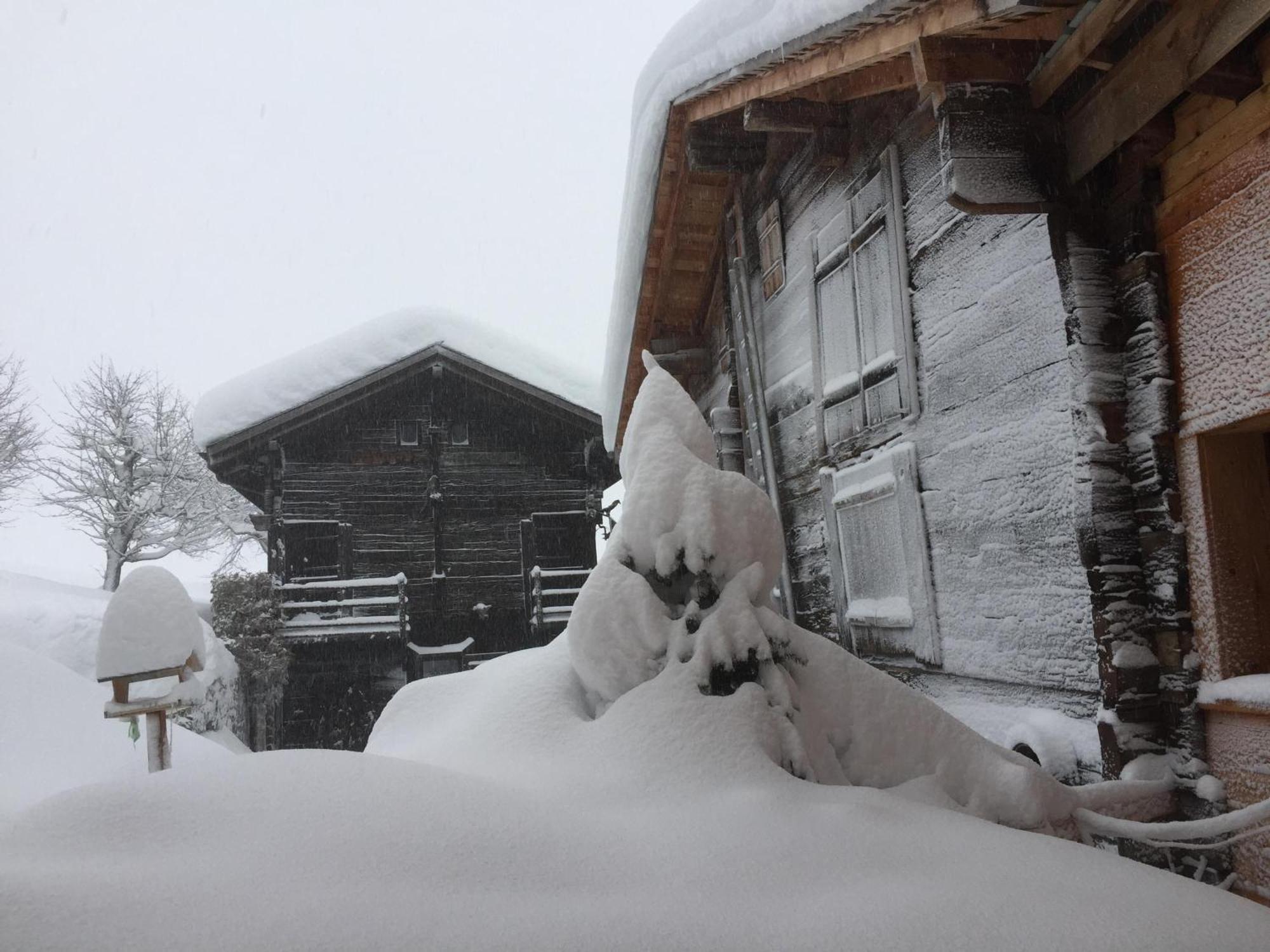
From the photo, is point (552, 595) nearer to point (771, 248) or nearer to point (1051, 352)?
point (771, 248)

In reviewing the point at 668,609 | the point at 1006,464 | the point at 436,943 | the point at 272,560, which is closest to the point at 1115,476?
the point at 1006,464

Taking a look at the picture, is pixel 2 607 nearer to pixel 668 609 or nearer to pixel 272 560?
pixel 272 560

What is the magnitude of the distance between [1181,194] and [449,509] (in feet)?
45.1

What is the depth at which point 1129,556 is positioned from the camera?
11.0 feet

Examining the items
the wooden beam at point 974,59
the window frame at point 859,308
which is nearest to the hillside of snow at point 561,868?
the wooden beam at point 974,59

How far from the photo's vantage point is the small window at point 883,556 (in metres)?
4.79

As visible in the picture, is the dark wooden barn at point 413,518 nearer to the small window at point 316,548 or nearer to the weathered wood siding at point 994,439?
the small window at point 316,548

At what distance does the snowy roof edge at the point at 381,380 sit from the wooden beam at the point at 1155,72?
1205 cm

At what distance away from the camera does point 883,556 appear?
17.3 feet

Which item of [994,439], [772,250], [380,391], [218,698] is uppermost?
[380,391]

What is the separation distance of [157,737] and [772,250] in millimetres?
6067

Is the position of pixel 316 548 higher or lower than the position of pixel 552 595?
higher

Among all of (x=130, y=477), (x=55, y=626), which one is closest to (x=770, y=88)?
(x=55, y=626)

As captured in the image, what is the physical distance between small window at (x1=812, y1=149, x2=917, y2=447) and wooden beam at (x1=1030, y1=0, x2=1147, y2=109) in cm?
144
